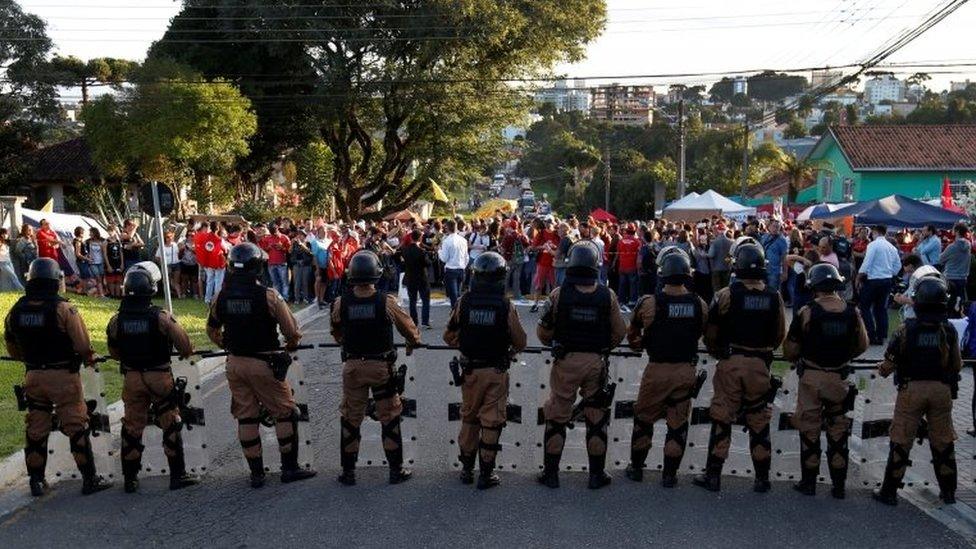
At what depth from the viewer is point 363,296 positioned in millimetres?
6867

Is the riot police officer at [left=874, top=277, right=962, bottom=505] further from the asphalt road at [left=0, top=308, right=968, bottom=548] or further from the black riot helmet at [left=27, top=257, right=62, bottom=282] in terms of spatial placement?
the black riot helmet at [left=27, top=257, right=62, bottom=282]

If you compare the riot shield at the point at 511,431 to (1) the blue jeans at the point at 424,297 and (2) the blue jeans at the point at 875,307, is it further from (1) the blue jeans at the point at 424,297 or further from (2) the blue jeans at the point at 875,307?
(2) the blue jeans at the point at 875,307

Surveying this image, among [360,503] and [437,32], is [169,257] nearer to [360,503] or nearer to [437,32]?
[360,503]

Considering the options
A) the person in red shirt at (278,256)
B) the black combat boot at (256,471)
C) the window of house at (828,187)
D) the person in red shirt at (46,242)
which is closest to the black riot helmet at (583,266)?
the black combat boot at (256,471)

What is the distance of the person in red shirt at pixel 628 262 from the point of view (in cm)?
1753

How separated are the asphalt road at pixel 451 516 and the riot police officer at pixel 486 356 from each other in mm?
359

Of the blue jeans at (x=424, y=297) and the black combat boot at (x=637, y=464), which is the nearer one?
the black combat boot at (x=637, y=464)

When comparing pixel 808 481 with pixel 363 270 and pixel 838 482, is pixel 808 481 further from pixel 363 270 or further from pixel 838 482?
pixel 363 270

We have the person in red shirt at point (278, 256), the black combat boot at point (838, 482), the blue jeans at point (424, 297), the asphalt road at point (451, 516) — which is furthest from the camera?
the person in red shirt at point (278, 256)

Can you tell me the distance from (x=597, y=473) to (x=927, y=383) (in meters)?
2.47

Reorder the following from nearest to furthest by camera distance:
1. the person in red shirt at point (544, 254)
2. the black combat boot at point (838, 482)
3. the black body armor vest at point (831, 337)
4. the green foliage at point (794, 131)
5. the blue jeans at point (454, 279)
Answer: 1. the black body armor vest at point (831, 337)
2. the black combat boot at point (838, 482)
3. the blue jeans at point (454, 279)
4. the person in red shirt at point (544, 254)
5. the green foliage at point (794, 131)

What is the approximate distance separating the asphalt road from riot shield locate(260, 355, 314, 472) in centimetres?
22

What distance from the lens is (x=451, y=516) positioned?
618 cm

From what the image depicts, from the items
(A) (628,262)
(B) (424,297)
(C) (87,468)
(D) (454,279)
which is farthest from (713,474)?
(A) (628,262)
